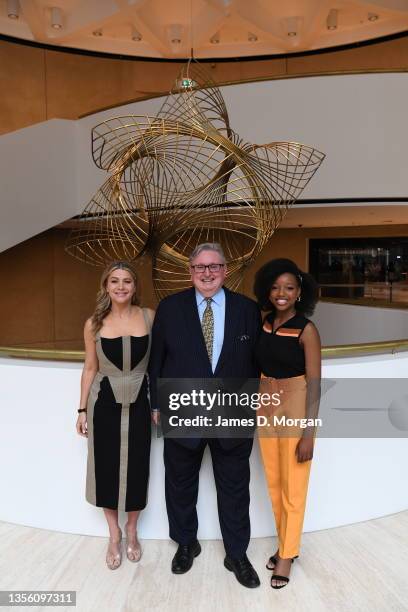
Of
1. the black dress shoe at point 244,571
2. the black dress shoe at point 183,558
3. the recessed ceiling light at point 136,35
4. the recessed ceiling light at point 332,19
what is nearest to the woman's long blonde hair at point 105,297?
the black dress shoe at point 183,558

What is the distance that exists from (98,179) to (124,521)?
590 cm

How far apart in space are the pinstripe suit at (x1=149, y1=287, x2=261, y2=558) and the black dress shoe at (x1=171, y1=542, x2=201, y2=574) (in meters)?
0.04

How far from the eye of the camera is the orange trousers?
2080 mm

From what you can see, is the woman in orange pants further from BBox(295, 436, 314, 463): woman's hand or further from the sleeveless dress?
the sleeveless dress

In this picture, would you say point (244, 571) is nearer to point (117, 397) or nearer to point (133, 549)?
point (133, 549)

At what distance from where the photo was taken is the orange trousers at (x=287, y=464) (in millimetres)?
2080

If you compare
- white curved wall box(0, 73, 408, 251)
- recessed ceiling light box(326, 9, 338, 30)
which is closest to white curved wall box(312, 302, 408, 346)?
white curved wall box(0, 73, 408, 251)

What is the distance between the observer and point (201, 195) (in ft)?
10.2

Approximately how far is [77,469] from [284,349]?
4.19ft

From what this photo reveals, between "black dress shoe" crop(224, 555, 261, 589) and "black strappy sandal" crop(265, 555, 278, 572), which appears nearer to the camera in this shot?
"black dress shoe" crop(224, 555, 261, 589)

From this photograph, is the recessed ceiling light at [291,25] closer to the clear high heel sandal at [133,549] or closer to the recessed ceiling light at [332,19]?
the recessed ceiling light at [332,19]

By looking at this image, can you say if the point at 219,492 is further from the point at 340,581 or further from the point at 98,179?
the point at 98,179

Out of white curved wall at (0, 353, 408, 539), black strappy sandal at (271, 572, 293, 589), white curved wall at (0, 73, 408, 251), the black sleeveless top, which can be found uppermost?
white curved wall at (0, 73, 408, 251)

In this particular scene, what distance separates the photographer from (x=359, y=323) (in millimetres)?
6754
